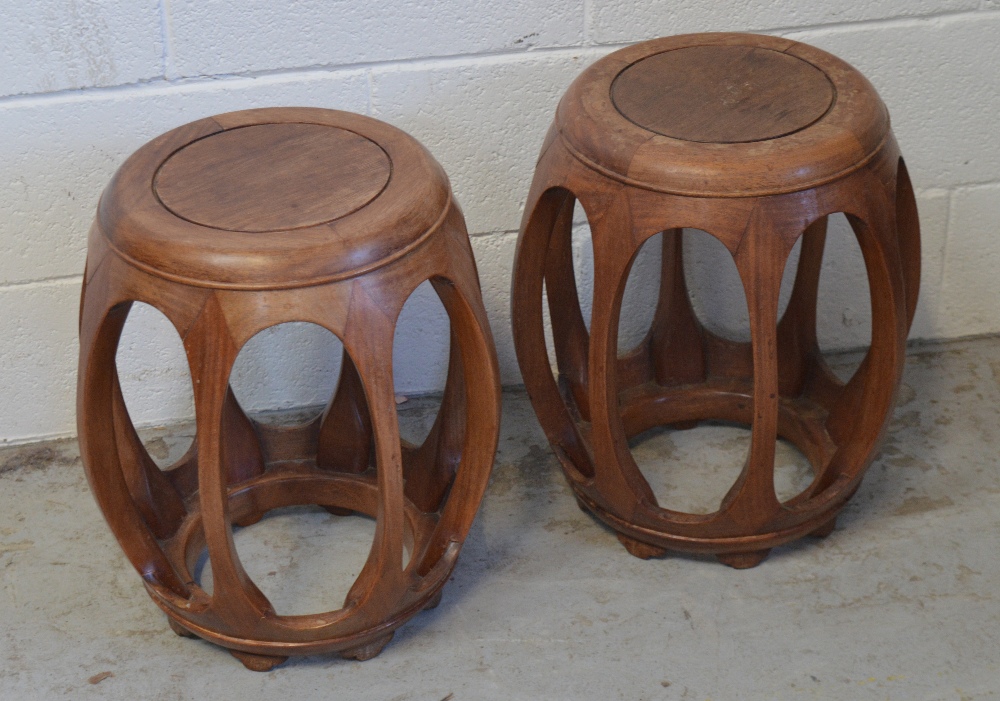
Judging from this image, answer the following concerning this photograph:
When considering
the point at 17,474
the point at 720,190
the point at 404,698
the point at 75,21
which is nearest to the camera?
the point at 720,190

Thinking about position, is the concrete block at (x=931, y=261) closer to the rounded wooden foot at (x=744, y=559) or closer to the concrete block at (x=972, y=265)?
the concrete block at (x=972, y=265)

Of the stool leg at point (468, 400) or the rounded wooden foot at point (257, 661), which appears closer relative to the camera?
the stool leg at point (468, 400)

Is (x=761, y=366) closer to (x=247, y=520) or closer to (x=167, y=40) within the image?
(x=247, y=520)

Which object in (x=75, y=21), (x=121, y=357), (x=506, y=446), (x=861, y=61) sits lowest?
(x=506, y=446)

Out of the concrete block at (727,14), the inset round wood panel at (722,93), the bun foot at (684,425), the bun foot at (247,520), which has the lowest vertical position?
the bun foot at (684,425)

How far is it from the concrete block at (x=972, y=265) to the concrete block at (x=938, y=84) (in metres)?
0.05

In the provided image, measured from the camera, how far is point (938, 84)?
206cm

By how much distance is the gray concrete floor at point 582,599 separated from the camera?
1.60 metres

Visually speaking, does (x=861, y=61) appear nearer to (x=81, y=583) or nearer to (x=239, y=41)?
(x=239, y=41)

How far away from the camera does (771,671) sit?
161 centimetres

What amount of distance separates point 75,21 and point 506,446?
0.94 m

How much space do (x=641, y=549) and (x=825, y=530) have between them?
278 mm

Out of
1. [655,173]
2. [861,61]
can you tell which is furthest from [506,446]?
[861,61]

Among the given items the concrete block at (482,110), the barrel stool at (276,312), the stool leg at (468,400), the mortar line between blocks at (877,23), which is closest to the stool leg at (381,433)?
the barrel stool at (276,312)
